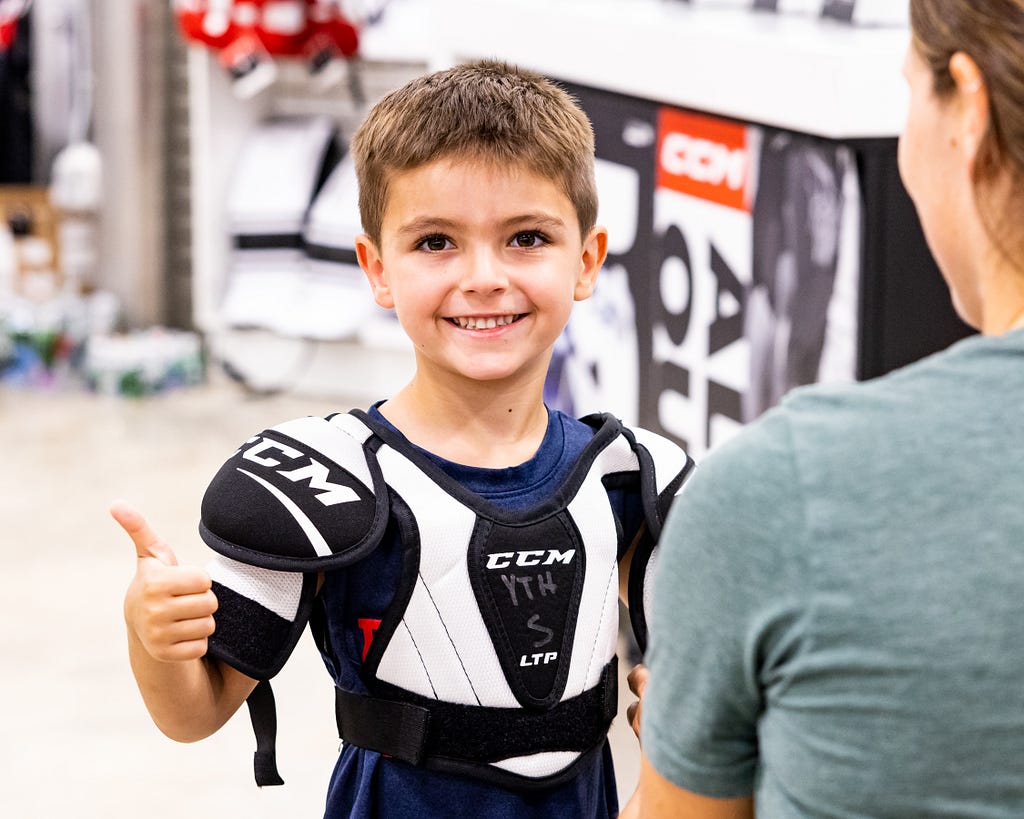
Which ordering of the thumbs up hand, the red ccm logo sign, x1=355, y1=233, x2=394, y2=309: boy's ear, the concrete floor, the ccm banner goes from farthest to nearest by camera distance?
1. the concrete floor
2. the red ccm logo sign
3. the ccm banner
4. x1=355, y1=233, x2=394, y2=309: boy's ear
5. the thumbs up hand

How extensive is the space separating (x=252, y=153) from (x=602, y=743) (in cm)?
436

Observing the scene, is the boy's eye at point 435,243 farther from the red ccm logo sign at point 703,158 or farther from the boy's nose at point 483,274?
the red ccm logo sign at point 703,158

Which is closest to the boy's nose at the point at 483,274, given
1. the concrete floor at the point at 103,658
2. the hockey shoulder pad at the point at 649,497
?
the hockey shoulder pad at the point at 649,497

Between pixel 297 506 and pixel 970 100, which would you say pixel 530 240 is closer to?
pixel 297 506

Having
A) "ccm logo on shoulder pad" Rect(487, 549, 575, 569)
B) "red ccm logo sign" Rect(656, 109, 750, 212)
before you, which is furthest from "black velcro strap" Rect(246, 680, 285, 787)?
"red ccm logo sign" Rect(656, 109, 750, 212)

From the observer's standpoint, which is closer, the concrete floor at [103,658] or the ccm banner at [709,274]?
the ccm banner at [709,274]

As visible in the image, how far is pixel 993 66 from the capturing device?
76 cm

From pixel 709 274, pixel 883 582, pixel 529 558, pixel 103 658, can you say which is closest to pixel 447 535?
pixel 529 558

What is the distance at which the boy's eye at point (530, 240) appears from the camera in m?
1.30

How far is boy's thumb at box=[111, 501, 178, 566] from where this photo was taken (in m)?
1.20

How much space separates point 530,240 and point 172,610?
1.47 ft

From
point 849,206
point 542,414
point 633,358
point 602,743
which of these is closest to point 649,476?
point 542,414

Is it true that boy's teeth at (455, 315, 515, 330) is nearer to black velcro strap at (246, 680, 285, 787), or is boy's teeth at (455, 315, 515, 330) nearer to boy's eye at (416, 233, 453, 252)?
boy's eye at (416, 233, 453, 252)

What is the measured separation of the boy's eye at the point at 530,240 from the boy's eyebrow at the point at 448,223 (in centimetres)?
2
